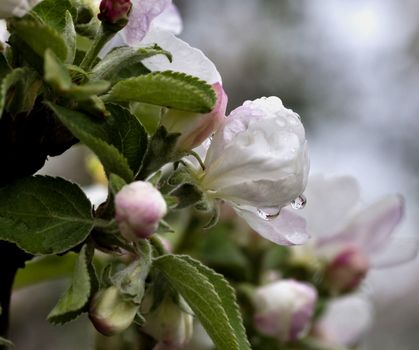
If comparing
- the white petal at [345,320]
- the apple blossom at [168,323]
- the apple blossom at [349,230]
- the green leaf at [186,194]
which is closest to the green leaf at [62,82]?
the green leaf at [186,194]

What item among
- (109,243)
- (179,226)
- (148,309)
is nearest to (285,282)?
(179,226)

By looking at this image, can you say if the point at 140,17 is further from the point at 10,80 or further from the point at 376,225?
the point at 376,225

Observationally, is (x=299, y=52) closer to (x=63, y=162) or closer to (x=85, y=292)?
(x=63, y=162)

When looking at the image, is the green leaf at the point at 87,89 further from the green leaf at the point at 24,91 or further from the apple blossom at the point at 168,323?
the apple blossom at the point at 168,323

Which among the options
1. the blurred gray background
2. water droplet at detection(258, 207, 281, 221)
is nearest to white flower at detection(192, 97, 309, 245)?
water droplet at detection(258, 207, 281, 221)

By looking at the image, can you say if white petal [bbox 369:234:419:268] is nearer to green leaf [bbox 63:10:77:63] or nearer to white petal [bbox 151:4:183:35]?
white petal [bbox 151:4:183:35]

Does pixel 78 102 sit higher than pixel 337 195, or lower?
higher
